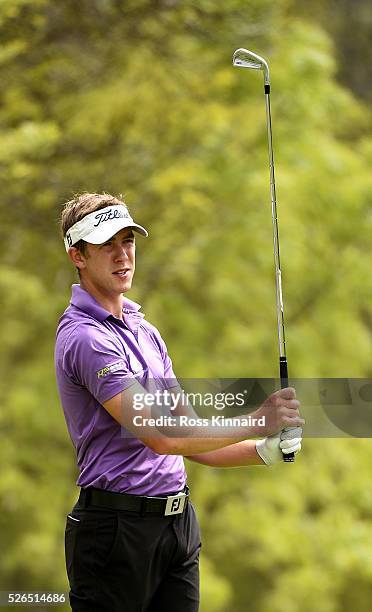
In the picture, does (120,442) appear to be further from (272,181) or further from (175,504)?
(272,181)

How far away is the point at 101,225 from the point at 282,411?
20.0 inches

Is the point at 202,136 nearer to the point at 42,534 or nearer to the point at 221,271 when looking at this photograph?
the point at 221,271

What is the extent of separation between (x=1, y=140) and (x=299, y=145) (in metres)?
2.08

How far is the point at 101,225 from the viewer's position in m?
1.89

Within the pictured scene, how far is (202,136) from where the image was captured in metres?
6.31

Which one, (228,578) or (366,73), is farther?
(366,73)

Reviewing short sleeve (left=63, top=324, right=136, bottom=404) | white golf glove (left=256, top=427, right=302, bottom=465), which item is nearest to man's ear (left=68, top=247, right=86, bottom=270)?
short sleeve (left=63, top=324, right=136, bottom=404)

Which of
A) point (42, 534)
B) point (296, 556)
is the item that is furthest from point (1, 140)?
point (296, 556)

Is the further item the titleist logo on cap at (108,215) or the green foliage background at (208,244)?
the green foliage background at (208,244)

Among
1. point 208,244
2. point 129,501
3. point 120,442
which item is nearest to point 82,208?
point 120,442

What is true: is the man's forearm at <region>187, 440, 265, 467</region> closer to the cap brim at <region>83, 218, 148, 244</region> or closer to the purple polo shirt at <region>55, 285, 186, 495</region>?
the purple polo shirt at <region>55, 285, 186, 495</region>

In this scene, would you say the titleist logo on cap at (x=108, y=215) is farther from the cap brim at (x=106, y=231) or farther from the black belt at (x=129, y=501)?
the black belt at (x=129, y=501)

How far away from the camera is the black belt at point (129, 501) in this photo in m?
1.83

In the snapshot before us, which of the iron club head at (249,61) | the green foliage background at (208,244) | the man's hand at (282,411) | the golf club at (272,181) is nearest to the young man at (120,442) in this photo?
the man's hand at (282,411)
